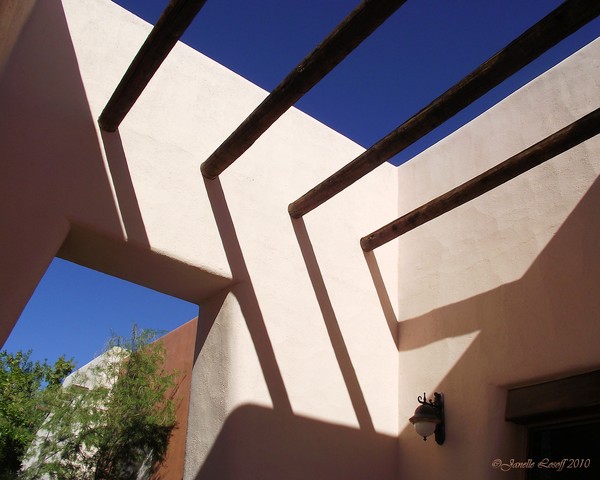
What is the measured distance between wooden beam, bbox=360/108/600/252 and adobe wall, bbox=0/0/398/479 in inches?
11.9

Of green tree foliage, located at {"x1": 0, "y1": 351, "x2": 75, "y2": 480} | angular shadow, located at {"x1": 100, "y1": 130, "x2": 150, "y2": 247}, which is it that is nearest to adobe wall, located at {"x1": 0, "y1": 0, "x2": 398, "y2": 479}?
angular shadow, located at {"x1": 100, "y1": 130, "x2": 150, "y2": 247}

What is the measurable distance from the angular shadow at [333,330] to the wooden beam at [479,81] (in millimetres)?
433

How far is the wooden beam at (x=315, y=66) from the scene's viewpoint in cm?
226

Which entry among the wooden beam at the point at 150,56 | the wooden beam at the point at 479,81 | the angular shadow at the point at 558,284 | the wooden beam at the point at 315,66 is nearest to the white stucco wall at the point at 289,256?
the angular shadow at the point at 558,284

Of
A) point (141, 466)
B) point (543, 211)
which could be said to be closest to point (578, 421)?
point (543, 211)

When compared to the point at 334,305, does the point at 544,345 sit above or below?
below

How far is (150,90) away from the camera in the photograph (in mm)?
3234

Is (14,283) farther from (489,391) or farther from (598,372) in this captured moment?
(598,372)

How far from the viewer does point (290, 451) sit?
3.02 meters

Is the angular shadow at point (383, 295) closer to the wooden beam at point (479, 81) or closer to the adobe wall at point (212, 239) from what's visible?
the adobe wall at point (212, 239)

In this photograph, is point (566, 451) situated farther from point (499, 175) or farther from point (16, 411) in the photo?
point (16, 411)

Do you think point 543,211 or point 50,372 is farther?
point 50,372

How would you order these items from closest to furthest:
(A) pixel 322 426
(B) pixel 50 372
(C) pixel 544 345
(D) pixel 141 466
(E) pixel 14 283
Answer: (E) pixel 14 283, (C) pixel 544 345, (A) pixel 322 426, (D) pixel 141 466, (B) pixel 50 372

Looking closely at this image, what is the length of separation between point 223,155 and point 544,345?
79.6 inches
